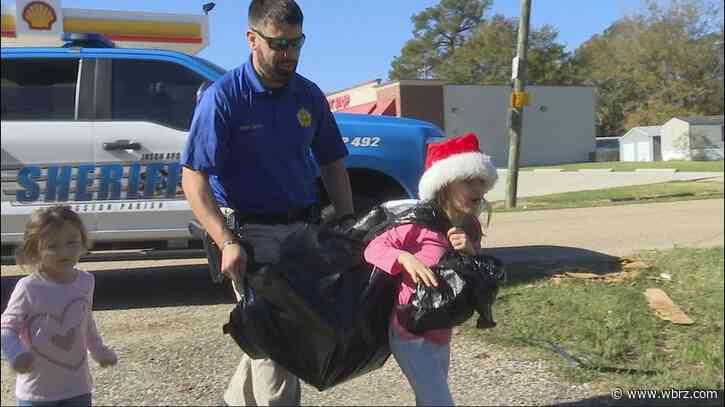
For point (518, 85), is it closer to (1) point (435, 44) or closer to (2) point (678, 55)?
(2) point (678, 55)

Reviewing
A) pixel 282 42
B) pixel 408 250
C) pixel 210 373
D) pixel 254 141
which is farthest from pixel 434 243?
pixel 210 373

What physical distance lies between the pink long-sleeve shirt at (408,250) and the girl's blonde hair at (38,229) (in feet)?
3.75

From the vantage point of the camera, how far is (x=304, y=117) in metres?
2.87

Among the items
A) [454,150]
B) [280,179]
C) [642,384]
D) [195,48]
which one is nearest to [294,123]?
[280,179]

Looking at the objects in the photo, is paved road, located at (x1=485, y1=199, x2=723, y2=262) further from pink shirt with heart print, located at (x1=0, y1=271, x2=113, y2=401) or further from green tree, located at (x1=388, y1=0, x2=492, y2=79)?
green tree, located at (x1=388, y1=0, x2=492, y2=79)

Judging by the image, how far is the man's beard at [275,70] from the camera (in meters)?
2.66

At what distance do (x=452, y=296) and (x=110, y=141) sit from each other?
12.2 ft

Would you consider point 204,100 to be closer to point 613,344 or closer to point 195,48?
point 613,344

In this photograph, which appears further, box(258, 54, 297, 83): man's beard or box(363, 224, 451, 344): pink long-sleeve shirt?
box(258, 54, 297, 83): man's beard

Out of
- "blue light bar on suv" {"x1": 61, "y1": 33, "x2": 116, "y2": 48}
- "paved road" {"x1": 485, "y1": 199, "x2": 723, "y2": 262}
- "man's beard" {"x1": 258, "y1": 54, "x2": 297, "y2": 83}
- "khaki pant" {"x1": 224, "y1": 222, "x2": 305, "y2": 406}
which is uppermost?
"blue light bar on suv" {"x1": 61, "y1": 33, "x2": 116, "y2": 48}

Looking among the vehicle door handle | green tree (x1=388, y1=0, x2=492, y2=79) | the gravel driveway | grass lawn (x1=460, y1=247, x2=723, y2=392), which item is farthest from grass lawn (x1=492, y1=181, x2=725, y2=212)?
green tree (x1=388, y1=0, x2=492, y2=79)

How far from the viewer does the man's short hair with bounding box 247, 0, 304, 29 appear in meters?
2.58

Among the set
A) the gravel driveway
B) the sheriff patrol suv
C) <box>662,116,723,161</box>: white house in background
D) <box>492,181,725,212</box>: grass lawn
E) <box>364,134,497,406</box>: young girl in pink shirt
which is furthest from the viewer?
<box>662,116,723,161</box>: white house in background

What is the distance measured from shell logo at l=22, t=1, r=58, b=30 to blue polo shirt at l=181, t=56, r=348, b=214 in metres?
8.71
